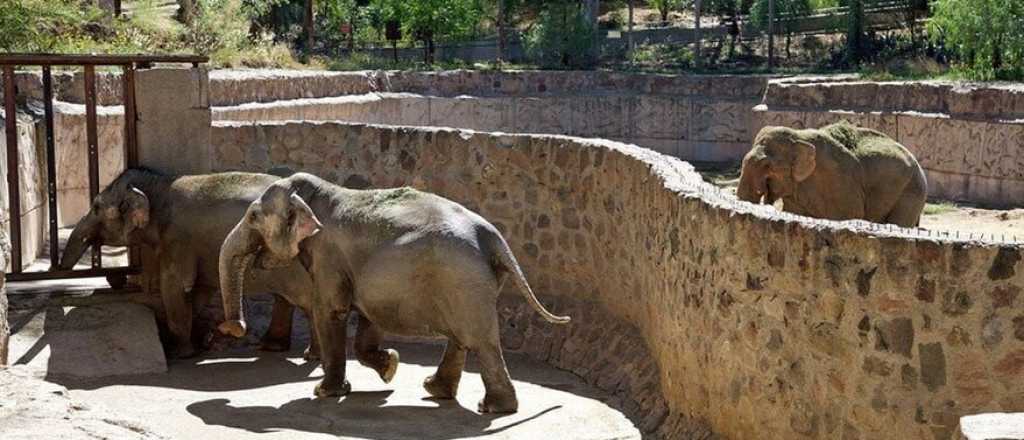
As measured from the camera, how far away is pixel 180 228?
44.0 feet

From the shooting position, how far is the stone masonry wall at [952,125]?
25.4 meters

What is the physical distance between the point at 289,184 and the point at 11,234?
2.96 m

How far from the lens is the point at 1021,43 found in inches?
1185

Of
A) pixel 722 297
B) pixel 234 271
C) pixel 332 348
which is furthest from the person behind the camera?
pixel 234 271

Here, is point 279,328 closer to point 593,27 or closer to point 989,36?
point 989,36

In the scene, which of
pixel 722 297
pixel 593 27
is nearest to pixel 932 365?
pixel 722 297

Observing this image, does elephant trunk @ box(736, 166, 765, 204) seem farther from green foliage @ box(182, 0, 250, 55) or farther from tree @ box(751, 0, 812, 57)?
tree @ box(751, 0, 812, 57)

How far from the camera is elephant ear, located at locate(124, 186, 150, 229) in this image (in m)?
13.3

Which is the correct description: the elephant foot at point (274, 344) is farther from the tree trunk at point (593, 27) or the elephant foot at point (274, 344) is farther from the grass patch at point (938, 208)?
the tree trunk at point (593, 27)

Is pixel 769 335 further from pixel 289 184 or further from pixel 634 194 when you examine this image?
pixel 289 184

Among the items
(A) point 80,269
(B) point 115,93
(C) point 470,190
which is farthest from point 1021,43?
(A) point 80,269

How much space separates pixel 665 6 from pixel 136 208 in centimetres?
4422

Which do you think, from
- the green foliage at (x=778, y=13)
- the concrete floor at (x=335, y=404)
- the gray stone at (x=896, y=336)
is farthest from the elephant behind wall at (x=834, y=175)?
the green foliage at (x=778, y=13)

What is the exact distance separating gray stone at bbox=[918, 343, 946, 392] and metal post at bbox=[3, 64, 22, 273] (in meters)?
7.69
